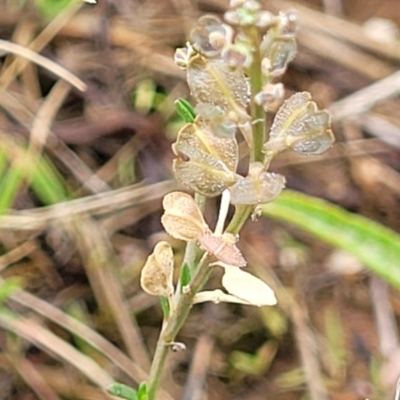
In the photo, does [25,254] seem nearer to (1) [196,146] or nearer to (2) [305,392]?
(2) [305,392]

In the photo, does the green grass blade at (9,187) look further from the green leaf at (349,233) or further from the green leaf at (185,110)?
the green leaf at (185,110)

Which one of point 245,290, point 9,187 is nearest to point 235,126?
point 245,290

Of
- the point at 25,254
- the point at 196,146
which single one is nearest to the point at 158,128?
the point at 25,254

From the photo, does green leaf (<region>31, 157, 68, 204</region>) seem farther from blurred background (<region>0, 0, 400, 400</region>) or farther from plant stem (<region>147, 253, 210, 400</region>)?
plant stem (<region>147, 253, 210, 400</region>)

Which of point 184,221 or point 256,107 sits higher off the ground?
point 256,107

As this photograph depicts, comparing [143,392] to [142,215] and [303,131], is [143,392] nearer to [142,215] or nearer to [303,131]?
[303,131]

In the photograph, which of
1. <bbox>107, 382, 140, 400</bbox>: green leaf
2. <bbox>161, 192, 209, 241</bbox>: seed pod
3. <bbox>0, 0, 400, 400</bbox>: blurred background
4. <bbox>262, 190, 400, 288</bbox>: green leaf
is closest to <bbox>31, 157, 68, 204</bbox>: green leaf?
<bbox>0, 0, 400, 400</bbox>: blurred background
